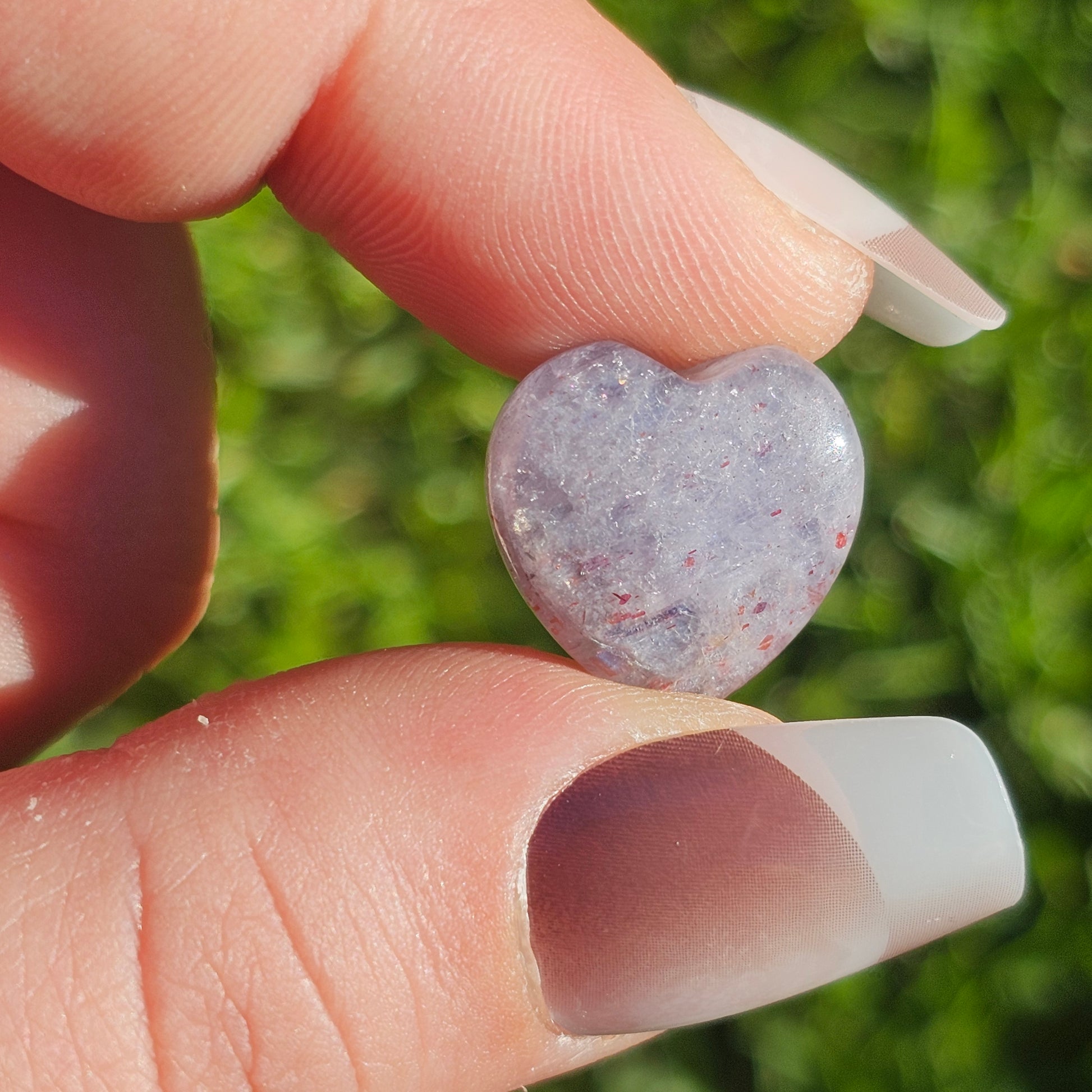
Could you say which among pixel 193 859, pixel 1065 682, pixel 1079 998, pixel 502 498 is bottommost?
pixel 1079 998

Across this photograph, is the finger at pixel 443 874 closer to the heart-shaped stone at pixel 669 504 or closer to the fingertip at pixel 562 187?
the heart-shaped stone at pixel 669 504

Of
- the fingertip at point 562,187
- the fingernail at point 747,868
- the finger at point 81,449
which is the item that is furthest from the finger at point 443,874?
the fingertip at point 562,187

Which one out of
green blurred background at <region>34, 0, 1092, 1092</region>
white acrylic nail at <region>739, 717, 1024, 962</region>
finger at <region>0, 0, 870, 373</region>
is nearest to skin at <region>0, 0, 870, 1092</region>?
finger at <region>0, 0, 870, 373</region>

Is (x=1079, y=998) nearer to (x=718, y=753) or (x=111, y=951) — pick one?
(x=718, y=753)

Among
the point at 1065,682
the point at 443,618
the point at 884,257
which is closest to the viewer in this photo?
the point at 884,257

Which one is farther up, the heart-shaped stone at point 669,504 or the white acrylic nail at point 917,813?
the heart-shaped stone at point 669,504

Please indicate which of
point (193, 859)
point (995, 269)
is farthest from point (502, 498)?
point (995, 269)

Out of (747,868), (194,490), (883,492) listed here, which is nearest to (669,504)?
(747,868)
